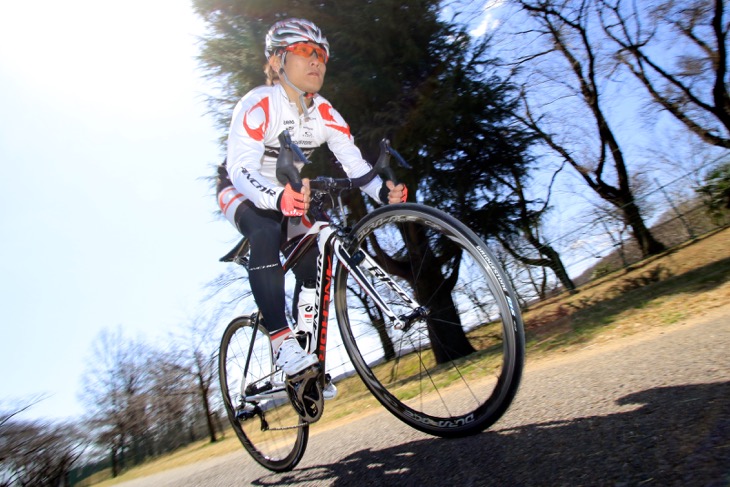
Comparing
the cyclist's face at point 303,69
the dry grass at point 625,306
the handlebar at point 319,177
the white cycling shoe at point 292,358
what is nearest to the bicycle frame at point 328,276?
the white cycling shoe at point 292,358

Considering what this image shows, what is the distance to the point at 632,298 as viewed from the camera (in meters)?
8.16

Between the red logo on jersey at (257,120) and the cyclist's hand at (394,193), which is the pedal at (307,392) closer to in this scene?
the cyclist's hand at (394,193)

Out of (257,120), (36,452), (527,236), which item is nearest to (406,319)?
(257,120)

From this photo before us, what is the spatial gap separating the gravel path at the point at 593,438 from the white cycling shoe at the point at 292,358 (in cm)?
62

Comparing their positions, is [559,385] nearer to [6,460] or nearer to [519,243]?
[6,460]

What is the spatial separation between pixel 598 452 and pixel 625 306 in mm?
6597

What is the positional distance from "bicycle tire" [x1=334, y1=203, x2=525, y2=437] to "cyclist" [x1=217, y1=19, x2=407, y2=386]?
0.37 meters

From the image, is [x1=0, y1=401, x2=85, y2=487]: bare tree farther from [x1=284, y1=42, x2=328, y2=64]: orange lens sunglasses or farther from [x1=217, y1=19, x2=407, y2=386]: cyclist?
[x1=284, y1=42, x2=328, y2=64]: orange lens sunglasses

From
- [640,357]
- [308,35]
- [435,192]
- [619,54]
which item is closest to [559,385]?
[640,357]

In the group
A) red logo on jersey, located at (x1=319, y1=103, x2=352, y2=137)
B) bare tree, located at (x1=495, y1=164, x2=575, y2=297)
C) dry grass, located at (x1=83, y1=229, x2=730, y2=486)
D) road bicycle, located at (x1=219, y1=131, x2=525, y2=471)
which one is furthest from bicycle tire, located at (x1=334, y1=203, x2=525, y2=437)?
bare tree, located at (x1=495, y1=164, x2=575, y2=297)

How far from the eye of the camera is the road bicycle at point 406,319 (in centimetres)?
226

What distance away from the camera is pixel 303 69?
3.08 m

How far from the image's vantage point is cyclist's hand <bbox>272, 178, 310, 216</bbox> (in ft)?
8.06

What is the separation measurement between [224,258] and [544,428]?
7.89ft
